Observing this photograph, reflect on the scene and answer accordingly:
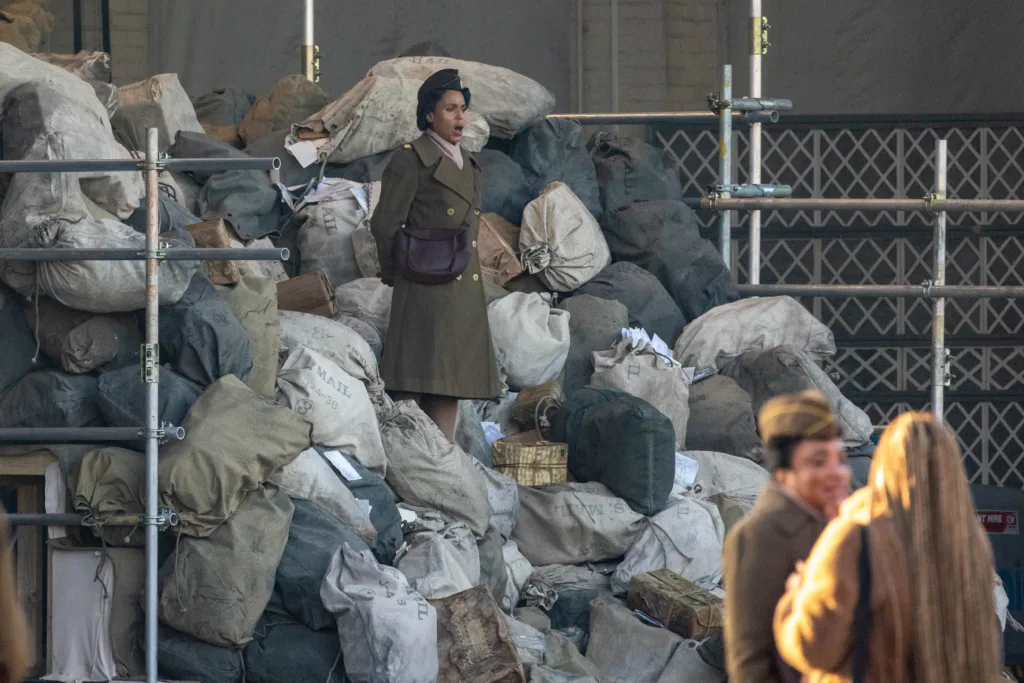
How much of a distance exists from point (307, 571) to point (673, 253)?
11.0 ft

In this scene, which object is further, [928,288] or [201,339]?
Result: [928,288]

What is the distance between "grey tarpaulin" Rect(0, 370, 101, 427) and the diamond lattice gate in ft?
14.7

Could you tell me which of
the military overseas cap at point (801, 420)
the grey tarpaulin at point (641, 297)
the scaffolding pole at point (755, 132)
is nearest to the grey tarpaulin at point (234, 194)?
the grey tarpaulin at point (641, 297)

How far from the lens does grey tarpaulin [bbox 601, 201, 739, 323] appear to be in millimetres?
8305

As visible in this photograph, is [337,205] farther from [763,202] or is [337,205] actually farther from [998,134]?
[998,134]

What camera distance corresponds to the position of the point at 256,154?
27.0 feet

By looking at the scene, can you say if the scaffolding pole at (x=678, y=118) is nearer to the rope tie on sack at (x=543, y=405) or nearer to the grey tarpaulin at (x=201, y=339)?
the rope tie on sack at (x=543, y=405)

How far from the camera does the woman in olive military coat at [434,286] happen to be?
6.59 m

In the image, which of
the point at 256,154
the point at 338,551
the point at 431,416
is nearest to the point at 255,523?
the point at 338,551

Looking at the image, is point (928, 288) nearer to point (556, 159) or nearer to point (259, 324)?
point (556, 159)

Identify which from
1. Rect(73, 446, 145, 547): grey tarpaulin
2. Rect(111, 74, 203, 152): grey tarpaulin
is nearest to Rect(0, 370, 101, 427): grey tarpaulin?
Rect(73, 446, 145, 547): grey tarpaulin

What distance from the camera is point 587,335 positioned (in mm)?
7707

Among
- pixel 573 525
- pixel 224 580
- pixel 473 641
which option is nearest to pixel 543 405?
pixel 573 525

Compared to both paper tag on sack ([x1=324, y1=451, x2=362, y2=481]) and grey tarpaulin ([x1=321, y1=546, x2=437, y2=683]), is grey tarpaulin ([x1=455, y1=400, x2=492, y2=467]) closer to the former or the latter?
paper tag on sack ([x1=324, y1=451, x2=362, y2=481])
